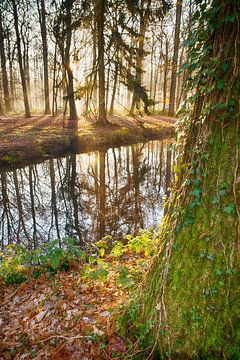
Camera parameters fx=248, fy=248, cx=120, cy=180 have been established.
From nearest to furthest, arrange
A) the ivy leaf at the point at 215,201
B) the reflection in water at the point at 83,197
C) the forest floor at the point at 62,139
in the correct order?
the ivy leaf at the point at 215,201, the reflection in water at the point at 83,197, the forest floor at the point at 62,139

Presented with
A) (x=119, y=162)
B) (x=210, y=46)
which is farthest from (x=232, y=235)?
(x=119, y=162)

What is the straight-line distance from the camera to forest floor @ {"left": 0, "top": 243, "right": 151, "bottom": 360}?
8.07 feet

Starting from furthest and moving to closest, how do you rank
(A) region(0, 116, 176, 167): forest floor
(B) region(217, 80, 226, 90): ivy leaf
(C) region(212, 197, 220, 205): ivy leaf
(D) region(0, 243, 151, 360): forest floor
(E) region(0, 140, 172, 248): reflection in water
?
(A) region(0, 116, 176, 167): forest floor < (E) region(0, 140, 172, 248): reflection in water < (D) region(0, 243, 151, 360): forest floor < (C) region(212, 197, 220, 205): ivy leaf < (B) region(217, 80, 226, 90): ivy leaf

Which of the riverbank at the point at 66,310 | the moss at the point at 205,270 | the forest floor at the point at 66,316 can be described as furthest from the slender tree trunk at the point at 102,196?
the moss at the point at 205,270

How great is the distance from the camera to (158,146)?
15.4 metres

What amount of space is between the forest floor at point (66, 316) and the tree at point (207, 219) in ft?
1.99

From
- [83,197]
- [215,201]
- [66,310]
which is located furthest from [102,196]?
[215,201]

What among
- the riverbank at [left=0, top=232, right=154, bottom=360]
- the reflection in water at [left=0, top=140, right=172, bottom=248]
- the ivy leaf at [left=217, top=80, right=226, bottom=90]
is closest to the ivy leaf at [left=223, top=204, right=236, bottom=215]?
the ivy leaf at [left=217, top=80, right=226, bottom=90]

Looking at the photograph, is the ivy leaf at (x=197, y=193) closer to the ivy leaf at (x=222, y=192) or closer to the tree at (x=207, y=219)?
the tree at (x=207, y=219)

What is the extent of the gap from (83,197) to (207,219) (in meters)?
6.65

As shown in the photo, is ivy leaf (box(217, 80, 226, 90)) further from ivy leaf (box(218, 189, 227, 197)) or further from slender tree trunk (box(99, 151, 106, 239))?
slender tree trunk (box(99, 151, 106, 239))

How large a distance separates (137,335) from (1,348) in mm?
1454

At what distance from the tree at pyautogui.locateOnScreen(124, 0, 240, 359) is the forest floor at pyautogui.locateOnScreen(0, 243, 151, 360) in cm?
61

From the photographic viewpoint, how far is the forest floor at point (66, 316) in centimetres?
246
